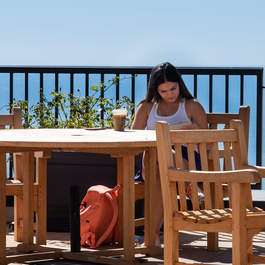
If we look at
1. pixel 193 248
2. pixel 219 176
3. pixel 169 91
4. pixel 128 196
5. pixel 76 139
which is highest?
pixel 169 91

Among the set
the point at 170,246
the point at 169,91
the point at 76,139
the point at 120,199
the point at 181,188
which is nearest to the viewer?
the point at 170,246

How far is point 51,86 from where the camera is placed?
6238 millimetres

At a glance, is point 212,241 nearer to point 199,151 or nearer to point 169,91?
point 169,91

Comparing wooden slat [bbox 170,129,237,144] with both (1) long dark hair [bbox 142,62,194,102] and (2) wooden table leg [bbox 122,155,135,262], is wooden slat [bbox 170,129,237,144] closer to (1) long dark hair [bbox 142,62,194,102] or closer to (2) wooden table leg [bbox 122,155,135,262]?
(2) wooden table leg [bbox 122,155,135,262]

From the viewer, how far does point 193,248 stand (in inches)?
174

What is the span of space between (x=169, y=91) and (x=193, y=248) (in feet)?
3.24

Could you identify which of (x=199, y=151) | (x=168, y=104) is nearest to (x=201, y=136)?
(x=199, y=151)

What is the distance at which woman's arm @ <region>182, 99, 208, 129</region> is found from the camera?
4578mm

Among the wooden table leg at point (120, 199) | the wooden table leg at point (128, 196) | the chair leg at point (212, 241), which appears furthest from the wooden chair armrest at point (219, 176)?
the chair leg at point (212, 241)

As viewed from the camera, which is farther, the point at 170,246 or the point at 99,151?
the point at 99,151

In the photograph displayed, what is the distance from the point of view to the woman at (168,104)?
178 inches

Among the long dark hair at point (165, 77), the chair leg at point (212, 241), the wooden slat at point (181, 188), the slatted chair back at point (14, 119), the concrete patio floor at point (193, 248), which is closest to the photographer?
the wooden slat at point (181, 188)

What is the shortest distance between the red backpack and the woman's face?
2.16 feet

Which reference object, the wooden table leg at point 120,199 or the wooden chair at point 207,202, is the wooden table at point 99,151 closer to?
the wooden table leg at point 120,199
